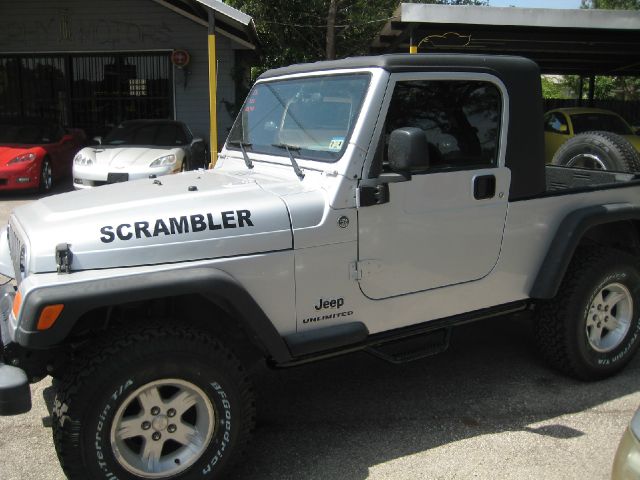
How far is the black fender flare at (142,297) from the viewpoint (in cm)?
242

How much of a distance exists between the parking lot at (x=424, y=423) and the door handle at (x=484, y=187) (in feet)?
4.23

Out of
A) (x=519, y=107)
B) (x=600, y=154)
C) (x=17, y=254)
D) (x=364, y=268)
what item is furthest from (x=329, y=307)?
(x=600, y=154)

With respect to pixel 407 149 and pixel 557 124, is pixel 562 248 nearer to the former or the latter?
pixel 407 149

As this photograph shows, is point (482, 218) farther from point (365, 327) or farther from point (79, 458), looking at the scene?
point (79, 458)

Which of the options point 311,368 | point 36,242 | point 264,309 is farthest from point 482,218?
point 36,242

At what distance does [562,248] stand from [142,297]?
8.01ft

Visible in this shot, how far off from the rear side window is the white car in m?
5.62

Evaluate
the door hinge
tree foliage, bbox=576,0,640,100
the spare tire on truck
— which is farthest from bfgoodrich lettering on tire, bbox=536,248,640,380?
tree foliage, bbox=576,0,640,100

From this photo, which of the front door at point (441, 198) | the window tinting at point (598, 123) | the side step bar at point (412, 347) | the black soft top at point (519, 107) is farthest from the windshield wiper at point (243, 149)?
the window tinting at point (598, 123)

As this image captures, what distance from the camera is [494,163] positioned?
3553mm

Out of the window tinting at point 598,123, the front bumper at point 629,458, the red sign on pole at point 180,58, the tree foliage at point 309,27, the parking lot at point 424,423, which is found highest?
the tree foliage at point 309,27

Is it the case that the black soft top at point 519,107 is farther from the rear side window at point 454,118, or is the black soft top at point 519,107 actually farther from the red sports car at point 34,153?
the red sports car at point 34,153

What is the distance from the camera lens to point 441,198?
10.9 feet

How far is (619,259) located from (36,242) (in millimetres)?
3402
